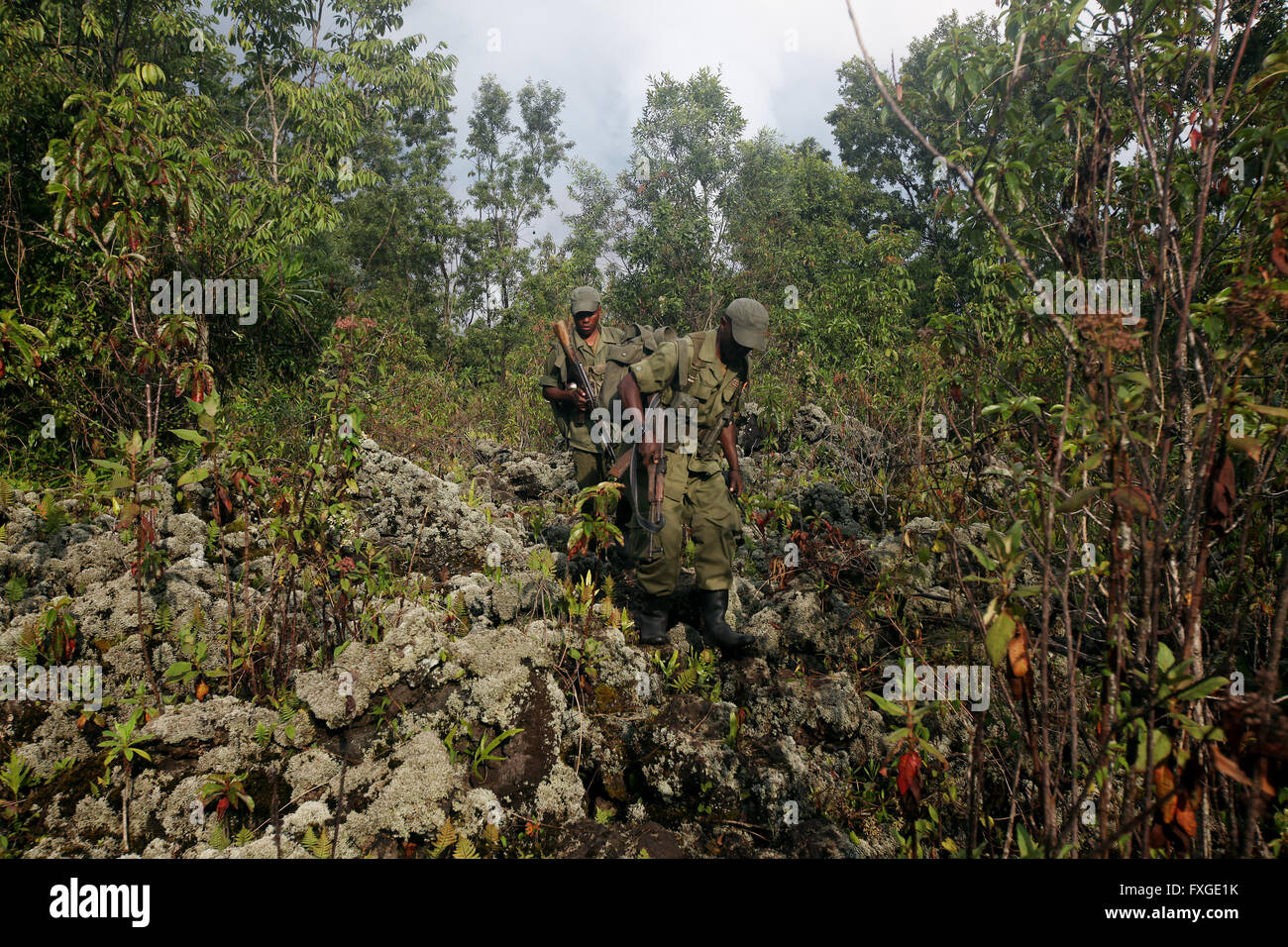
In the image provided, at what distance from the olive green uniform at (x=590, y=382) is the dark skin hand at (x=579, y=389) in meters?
0.05

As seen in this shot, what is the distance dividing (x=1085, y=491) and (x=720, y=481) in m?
2.60

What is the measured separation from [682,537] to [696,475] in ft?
1.34

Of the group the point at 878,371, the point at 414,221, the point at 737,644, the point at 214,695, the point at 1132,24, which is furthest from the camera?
the point at 414,221

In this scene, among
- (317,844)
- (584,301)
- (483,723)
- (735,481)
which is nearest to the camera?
(317,844)

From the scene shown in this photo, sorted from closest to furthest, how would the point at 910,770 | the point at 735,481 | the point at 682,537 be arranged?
the point at 910,770 → the point at 682,537 → the point at 735,481

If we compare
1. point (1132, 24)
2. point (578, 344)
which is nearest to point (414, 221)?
point (578, 344)

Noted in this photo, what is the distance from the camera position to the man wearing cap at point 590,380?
531 cm

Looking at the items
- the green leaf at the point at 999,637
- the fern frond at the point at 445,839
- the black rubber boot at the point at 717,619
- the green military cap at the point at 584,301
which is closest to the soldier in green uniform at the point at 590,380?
the green military cap at the point at 584,301

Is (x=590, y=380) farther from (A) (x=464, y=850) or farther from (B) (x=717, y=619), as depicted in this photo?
(A) (x=464, y=850)

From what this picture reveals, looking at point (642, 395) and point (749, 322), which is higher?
point (749, 322)

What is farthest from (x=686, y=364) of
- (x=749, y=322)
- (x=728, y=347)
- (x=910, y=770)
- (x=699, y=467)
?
(x=910, y=770)

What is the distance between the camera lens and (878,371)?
734cm

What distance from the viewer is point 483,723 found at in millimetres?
2830

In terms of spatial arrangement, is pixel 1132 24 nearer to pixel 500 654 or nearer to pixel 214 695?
pixel 500 654
